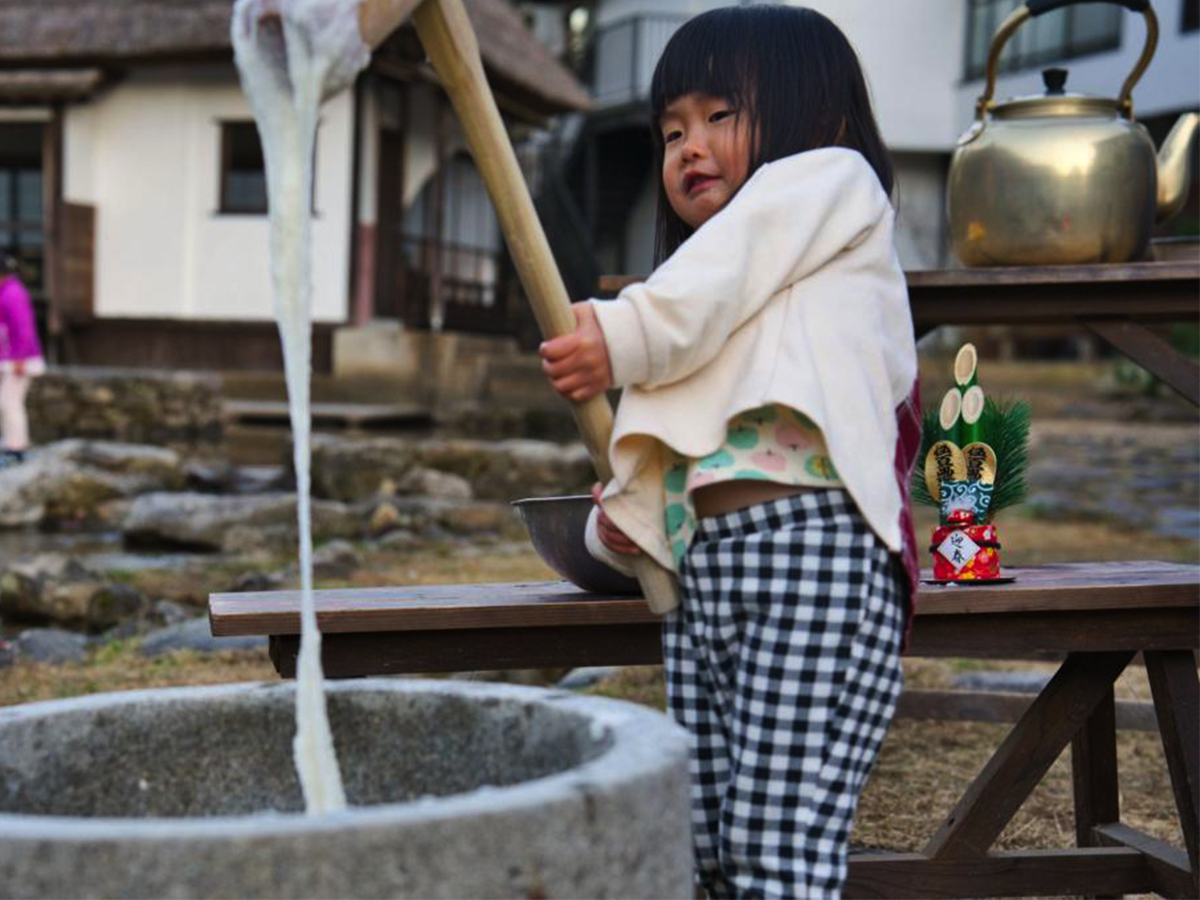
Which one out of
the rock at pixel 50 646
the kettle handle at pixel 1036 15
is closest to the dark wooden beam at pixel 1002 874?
the kettle handle at pixel 1036 15

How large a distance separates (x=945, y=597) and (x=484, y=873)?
1394 mm

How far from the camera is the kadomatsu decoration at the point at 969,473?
2.64 meters

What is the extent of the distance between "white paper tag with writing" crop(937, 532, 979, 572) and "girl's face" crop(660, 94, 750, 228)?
2.57 ft

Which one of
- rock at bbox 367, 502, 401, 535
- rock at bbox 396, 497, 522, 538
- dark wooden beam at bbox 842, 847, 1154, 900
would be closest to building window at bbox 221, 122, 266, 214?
rock at bbox 396, 497, 522, 538

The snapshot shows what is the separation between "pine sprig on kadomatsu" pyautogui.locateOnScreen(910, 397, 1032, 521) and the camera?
8.87 feet

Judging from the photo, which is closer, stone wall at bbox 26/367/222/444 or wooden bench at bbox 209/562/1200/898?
wooden bench at bbox 209/562/1200/898

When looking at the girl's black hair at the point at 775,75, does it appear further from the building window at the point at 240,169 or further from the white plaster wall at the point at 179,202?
the building window at the point at 240,169

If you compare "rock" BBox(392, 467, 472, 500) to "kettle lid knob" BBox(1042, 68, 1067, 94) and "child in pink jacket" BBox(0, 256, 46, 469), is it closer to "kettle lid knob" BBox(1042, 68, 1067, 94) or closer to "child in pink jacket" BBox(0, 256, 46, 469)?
"child in pink jacket" BBox(0, 256, 46, 469)

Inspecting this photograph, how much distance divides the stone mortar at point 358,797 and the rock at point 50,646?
3.46m

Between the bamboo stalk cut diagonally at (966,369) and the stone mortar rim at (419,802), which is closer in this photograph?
the stone mortar rim at (419,802)

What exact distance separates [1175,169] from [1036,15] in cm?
99

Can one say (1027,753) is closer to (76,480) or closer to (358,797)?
(358,797)

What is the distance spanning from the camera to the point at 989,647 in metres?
2.59

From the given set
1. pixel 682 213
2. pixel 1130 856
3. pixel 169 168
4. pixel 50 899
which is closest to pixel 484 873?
pixel 50 899
